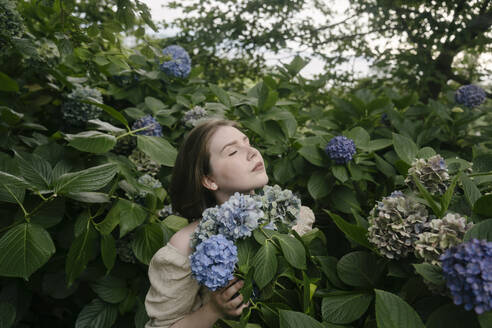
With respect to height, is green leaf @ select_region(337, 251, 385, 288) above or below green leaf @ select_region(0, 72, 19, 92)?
below

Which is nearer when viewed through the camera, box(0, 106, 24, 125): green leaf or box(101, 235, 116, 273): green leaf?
box(101, 235, 116, 273): green leaf

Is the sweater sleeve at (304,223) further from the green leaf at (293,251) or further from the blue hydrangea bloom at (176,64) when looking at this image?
the blue hydrangea bloom at (176,64)

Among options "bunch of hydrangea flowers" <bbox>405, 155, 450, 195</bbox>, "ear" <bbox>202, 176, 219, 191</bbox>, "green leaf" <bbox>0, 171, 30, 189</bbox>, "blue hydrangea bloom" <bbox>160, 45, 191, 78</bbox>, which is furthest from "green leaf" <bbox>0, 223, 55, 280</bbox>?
"blue hydrangea bloom" <bbox>160, 45, 191, 78</bbox>

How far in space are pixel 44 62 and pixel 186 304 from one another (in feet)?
4.88

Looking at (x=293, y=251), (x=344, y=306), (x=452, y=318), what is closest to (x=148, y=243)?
(x=293, y=251)

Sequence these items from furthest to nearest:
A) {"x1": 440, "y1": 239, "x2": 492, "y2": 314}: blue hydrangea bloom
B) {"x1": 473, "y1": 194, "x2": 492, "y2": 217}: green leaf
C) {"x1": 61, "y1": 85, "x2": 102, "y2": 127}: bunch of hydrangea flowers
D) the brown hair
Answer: {"x1": 61, "y1": 85, "x2": 102, "y2": 127}: bunch of hydrangea flowers
the brown hair
{"x1": 473, "y1": 194, "x2": 492, "y2": 217}: green leaf
{"x1": 440, "y1": 239, "x2": 492, "y2": 314}: blue hydrangea bloom

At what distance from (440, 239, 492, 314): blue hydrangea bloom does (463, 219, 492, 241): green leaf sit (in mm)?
83

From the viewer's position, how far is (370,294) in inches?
34.0

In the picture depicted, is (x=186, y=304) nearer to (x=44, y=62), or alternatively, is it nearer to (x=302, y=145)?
(x=302, y=145)

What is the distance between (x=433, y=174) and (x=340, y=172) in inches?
15.5

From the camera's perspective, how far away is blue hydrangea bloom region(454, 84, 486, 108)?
1.86m

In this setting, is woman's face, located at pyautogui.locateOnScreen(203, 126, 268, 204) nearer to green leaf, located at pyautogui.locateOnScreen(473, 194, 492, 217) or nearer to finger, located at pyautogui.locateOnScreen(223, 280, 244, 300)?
finger, located at pyautogui.locateOnScreen(223, 280, 244, 300)

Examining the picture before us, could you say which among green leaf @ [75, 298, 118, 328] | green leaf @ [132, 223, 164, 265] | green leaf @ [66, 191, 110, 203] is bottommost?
green leaf @ [75, 298, 118, 328]

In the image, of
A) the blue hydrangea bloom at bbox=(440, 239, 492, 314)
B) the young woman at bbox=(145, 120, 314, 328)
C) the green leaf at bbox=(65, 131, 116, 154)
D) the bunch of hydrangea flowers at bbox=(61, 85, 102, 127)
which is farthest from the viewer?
the bunch of hydrangea flowers at bbox=(61, 85, 102, 127)
